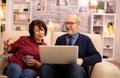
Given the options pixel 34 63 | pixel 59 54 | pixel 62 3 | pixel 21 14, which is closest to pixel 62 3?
pixel 62 3

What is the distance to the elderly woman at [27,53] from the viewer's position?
2.49 meters

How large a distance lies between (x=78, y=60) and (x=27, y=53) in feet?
1.98

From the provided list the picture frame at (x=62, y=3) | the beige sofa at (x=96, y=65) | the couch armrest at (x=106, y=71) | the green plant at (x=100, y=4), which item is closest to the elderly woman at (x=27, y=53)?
the beige sofa at (x=96, y=65)

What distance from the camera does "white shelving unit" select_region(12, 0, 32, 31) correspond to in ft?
22.9

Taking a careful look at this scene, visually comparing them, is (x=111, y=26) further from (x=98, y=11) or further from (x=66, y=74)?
(x=66, y=74)

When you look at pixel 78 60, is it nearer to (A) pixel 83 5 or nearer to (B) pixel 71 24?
(B) pixel 71 24

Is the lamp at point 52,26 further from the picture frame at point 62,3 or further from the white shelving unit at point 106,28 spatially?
the white shelving unit at point 106,28

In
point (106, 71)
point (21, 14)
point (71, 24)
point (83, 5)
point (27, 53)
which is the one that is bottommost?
point (106, 71)

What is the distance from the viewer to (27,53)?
2688 millimetres

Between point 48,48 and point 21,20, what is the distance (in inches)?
193

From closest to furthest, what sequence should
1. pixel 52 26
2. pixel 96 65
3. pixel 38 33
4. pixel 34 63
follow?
pixel 96 65
pixel 34 63
pixel 38 33
pixel 52 26

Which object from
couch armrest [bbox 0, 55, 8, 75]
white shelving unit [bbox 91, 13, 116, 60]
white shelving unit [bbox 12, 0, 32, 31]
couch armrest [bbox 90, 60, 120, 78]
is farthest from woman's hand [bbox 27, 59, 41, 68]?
white shelving unit [bbox 12, 0, 32, 31]

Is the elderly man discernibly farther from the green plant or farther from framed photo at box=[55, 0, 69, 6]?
the green plant

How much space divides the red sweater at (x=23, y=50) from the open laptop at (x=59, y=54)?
0.33 metres
